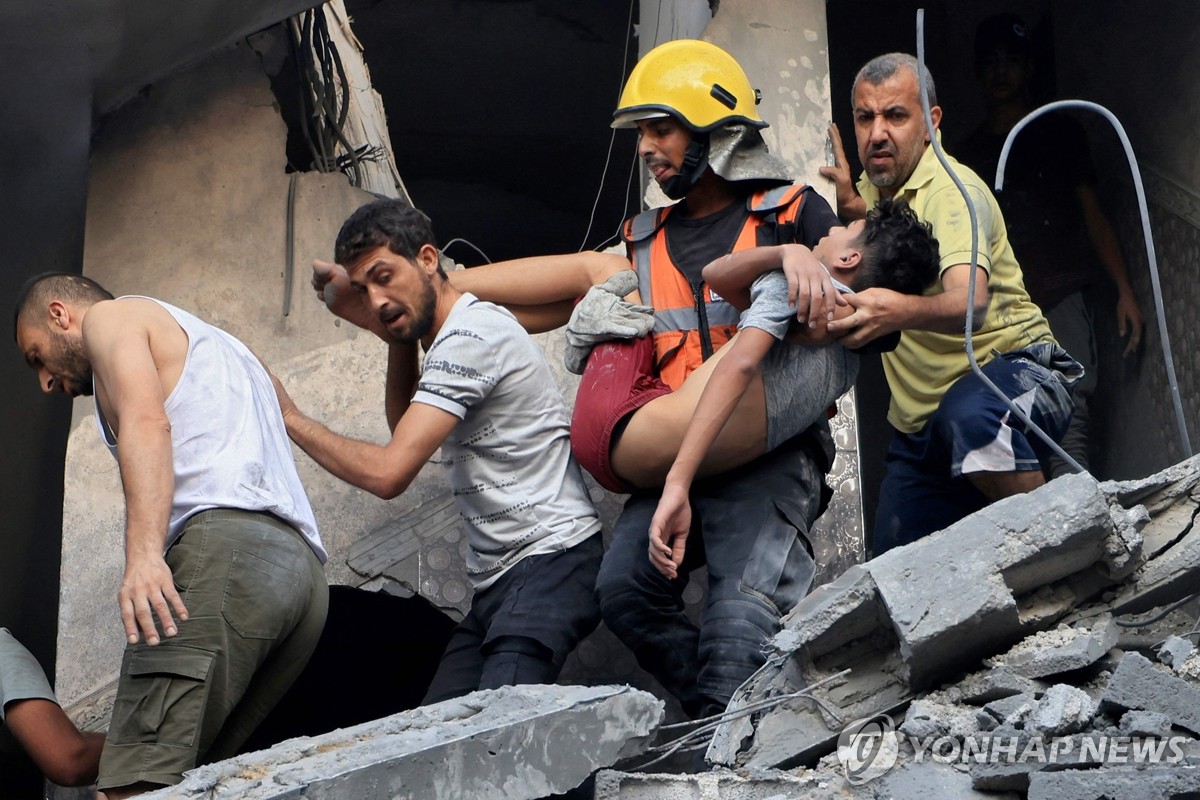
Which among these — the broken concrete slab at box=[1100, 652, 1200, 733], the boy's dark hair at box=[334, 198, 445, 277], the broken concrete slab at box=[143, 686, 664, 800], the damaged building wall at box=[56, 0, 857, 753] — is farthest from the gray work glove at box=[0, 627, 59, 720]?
the broken concrete slab at box=[1100, 652, 1200, 733]

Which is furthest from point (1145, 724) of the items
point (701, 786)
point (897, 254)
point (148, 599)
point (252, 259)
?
point (252, 259)

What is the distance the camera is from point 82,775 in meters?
4.00

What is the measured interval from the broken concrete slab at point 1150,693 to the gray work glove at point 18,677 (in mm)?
2792

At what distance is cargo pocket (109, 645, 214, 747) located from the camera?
11.0 feet

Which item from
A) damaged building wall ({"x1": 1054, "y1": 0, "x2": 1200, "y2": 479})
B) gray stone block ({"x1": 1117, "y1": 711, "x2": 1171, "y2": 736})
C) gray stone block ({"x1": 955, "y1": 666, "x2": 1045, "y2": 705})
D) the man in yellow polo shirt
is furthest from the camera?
damaged building wall ({"x1": 1054, "y1": 0, "x2": 1200, "y2": 479})

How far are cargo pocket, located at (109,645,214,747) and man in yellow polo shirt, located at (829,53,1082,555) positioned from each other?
1.78 metres

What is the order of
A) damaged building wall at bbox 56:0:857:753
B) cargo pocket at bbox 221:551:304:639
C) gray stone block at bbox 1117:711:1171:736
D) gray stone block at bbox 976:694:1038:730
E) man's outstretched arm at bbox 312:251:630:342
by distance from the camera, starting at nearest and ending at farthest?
gray stone block at bbox 1117:711:1171:736 < gray stone block at bbox 976:694:1038:730 < cargo pocket at bbox 221:551:304:639 < man's outstretched arm at bbox 312:251:630:342 < damaged building wall at bbox 56:0:857:753

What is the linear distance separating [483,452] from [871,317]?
1105 millimetres

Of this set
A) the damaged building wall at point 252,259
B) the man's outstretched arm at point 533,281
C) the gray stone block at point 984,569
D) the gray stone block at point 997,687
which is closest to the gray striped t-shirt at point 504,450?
the man's outstretched arm at point 533,281

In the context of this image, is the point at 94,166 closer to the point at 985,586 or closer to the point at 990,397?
the point at 990,397

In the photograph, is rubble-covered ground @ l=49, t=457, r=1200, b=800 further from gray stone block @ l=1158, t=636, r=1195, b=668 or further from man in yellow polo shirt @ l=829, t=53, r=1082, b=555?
man in yellow polo shirt @ l=829, t=53, r=1082, b=555

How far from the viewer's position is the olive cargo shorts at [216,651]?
3.36 m

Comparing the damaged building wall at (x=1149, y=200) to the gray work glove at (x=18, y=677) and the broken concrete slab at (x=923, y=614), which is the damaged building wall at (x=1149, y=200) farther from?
the gray work glove at (x=18, y=677)

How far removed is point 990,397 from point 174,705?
2225mm
